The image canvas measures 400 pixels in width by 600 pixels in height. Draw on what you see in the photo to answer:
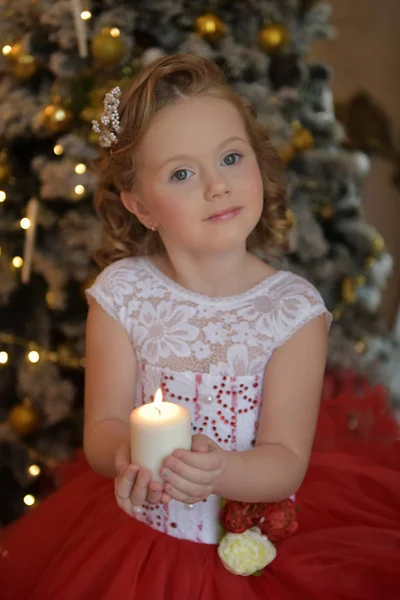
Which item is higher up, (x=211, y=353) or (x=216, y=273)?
(x=216, y=273)

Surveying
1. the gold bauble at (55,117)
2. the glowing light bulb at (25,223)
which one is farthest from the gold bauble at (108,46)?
the glowing light bulb at (25,223)

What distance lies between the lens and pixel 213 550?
1.14 metres

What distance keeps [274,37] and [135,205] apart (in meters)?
0.79

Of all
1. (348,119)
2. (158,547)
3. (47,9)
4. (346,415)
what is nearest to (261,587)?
(158,547)

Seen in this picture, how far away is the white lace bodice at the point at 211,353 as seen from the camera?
116 centimetres

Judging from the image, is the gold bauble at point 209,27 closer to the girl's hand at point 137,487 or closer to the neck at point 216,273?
the neck at point 216,273

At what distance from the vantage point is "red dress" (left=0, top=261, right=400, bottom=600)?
41.4 inches

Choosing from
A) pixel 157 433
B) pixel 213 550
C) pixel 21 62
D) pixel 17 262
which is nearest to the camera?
pixel 157 433

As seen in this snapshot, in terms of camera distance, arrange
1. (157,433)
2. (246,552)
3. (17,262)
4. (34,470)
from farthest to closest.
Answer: (34,470), (17,262), (246,552), (157,433)

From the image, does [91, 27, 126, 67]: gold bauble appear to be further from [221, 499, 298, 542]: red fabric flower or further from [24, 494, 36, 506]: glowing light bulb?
[24, 494, 36, 506]: glowing light bulb

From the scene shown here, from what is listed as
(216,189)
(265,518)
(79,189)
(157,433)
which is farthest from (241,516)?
(79,189)

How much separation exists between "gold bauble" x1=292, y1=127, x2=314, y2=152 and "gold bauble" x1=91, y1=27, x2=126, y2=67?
540 millimetres

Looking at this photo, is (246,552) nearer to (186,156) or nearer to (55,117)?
(186,156)

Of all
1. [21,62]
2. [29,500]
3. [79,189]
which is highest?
[21,62]
